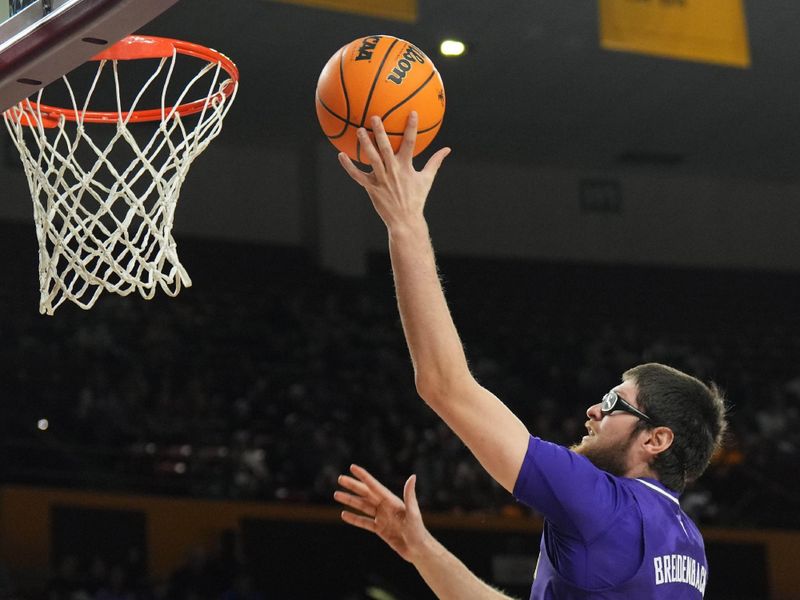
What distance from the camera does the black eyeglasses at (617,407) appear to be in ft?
8.60

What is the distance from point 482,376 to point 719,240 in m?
5.51

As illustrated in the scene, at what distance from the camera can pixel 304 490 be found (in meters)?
10.8

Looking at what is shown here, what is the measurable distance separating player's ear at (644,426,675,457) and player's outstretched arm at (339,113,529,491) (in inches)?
15.3

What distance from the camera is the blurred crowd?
10.7m

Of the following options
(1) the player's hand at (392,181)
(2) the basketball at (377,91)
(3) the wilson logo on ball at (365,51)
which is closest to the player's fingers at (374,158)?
(1) the player's hand at (392,181)

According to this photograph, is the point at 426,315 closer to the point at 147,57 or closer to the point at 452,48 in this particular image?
the point at 147,57

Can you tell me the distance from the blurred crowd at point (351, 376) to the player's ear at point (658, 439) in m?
6.47

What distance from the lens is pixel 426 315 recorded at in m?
2.29

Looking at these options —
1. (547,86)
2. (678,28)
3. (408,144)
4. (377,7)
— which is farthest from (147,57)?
(547,86)

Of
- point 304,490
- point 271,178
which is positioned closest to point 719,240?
point 271,178

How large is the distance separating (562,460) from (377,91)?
93cm

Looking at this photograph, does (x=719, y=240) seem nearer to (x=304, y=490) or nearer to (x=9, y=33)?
(x=304, y=490)

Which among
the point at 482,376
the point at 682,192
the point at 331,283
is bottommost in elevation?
the point at 482,376

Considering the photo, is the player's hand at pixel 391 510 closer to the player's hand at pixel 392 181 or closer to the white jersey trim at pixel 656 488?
the white jersey trim at pixel 656 488
